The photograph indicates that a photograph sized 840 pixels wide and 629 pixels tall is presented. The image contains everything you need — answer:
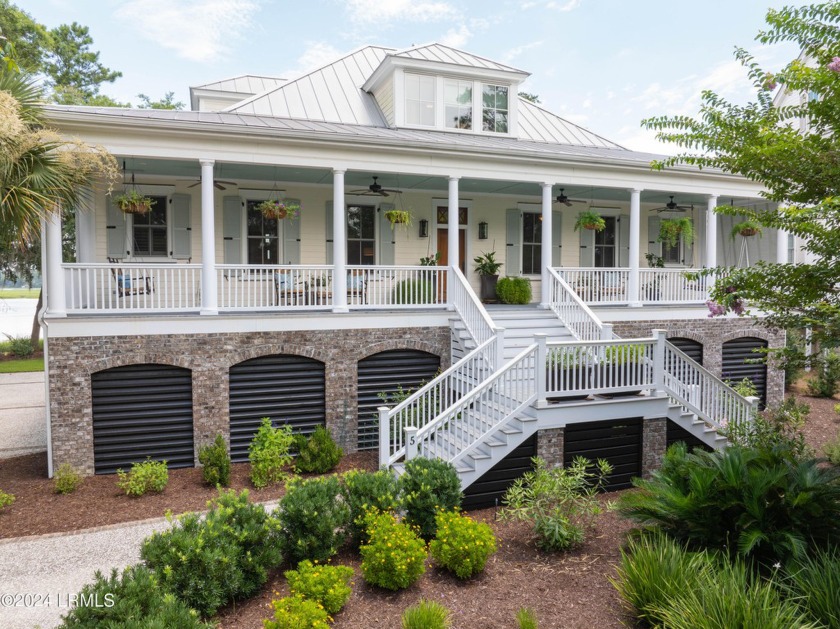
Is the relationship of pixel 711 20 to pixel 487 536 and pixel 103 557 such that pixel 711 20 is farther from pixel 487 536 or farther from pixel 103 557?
pixel 103 557

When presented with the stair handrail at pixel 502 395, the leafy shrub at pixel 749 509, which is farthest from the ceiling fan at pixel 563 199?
the leafy shrub at pixel 749 509

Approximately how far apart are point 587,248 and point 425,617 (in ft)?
43.0

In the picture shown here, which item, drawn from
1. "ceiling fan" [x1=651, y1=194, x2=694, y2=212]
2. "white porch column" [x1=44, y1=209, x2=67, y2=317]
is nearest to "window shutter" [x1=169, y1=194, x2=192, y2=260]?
"white porch column" [x1=44, y1=209, x2=67, y2=317]

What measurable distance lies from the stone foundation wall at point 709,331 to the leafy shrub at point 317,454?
712 centimetres

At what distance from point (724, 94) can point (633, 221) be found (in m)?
7.37

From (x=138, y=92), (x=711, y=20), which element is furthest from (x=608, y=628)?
(x=138, y=92)

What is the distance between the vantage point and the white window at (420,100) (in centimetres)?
1393

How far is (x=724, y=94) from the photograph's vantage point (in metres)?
5.75

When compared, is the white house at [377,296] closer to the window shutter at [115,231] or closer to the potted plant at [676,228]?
the window shutter at [115,231]

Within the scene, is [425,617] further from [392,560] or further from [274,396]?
[274,396]

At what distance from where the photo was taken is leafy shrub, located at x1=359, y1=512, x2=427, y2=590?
16.5ft

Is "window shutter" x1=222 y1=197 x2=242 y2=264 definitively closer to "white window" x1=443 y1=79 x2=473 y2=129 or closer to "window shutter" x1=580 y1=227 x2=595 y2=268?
"white window" x1=443 y1=79 x2=473 y2=129

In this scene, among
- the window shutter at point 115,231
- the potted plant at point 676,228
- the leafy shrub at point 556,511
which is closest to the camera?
the leafy shrub at point 556,511

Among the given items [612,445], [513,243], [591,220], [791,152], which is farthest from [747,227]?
[791,152]
